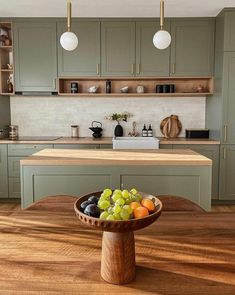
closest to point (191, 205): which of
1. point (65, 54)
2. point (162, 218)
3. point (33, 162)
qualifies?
point (162, 218)

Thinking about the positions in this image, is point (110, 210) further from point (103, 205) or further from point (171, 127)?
point (171, 127)

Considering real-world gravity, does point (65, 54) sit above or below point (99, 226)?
above

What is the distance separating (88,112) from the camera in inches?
182

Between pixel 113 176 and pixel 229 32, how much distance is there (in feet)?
8.46

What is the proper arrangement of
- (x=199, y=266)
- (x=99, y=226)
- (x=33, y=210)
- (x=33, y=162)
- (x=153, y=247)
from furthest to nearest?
1. (x=33, y=162)
2. (x=33, y=210)
3. (x=153, y=247)
4. (x=199, y=266)
5. (x=99, y=226)

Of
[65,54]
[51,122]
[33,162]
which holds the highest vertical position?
[65,54]

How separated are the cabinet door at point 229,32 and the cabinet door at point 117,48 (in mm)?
1205

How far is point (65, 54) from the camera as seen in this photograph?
4.18 meters

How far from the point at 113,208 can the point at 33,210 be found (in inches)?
34.4

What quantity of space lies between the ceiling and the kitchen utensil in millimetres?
1442

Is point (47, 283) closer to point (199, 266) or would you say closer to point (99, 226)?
point (99, 226)

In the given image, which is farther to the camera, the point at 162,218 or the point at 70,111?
the point at 70,111

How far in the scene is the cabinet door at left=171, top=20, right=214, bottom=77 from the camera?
4090mm

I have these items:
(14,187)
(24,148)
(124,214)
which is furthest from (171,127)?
(124,214)
